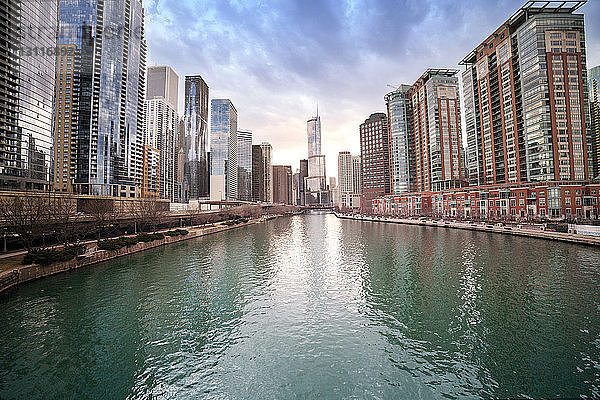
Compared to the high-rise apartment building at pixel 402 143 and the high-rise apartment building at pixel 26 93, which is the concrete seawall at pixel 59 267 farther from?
the high-rise apartment building at pixel 402 143

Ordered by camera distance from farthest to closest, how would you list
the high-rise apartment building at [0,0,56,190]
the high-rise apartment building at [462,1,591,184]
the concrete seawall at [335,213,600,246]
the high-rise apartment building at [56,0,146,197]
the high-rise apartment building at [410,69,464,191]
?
the high-rise apartment building at [410,69,464,191]
the high-rise apartment building at [56,0,146,197]
the high-rise apartment building at [462,1,591,184]
the high-rise apartment building at [0,0,56,190]
the concrete seawall at [335,213,600,246]

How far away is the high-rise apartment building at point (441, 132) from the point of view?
5162 inches

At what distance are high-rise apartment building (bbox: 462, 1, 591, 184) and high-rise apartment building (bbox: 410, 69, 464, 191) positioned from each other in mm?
31672

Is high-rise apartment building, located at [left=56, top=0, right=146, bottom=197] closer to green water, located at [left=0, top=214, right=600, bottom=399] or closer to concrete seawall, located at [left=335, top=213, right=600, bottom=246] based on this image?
green water, located at [left=0, top=214, right=600, bottom=399]

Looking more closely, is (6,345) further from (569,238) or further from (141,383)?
(569,238)

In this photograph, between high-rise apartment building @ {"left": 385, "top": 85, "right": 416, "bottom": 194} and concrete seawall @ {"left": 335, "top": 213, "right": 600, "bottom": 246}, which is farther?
high-rise apartment building @ {"left": 385, "top": 85, "right": 416, "bottom": 194}

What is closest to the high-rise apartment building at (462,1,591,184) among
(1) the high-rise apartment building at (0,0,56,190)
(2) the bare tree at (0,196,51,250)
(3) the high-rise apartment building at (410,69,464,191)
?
(3) the high-rise apartment building at (410,69,464,191)

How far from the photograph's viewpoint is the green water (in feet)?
43.1

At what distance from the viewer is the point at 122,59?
434ft

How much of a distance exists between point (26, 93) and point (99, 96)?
5084 centimetres

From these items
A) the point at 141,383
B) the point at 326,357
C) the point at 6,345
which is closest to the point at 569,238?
the point at 326,357

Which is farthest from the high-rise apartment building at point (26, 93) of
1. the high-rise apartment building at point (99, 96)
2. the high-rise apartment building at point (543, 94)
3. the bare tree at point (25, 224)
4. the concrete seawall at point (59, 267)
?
the high-rise apartment building at point (543, 94)

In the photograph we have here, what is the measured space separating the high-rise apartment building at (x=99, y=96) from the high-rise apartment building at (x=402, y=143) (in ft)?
473

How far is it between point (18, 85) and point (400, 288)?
108101 millimetres
